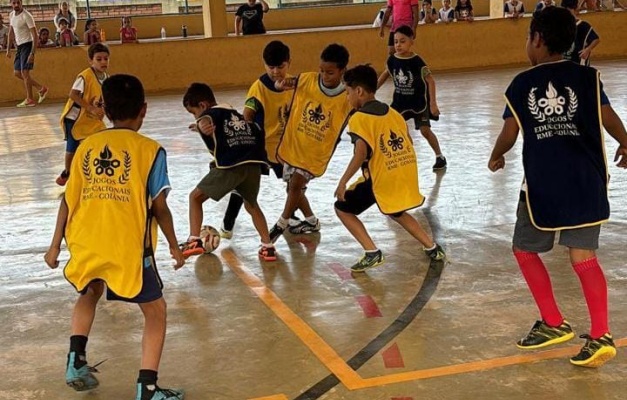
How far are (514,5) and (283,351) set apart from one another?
67.1 ft

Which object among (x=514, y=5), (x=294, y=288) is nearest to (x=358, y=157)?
(x=294, y=288)

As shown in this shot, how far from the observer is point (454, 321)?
4.73m

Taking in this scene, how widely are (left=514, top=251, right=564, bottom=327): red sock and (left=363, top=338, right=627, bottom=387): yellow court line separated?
0.51ft

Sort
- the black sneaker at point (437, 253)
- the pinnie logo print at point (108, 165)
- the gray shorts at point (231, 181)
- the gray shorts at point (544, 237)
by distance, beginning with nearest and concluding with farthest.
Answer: the pinnie logo print at point (108, 165) < the gray shorts at point (544, 237) < the black sneaker at point (437, 253) < the gray shorts at point (231, 181)

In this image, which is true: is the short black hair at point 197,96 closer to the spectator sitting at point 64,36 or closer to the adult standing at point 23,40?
the adult standing at point 23,40

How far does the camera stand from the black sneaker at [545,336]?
14.0 ft

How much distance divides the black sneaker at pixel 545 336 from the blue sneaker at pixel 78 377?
215 cm

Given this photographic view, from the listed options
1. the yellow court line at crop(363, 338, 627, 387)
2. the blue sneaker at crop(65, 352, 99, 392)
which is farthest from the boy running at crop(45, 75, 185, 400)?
the yellow court line at crop(363, 338, 627, 387)

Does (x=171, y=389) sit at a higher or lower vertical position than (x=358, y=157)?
lower

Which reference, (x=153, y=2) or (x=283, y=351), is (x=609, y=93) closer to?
(x=283, y=351)

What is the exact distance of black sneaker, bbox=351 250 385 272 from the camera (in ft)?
18.6

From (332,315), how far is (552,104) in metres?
1.79

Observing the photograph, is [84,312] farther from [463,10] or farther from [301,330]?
[463,10]

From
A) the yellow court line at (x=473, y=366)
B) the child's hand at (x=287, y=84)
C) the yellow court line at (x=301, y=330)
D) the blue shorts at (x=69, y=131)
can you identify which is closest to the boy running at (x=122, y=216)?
the yellow court line at (x=301, y=330)
